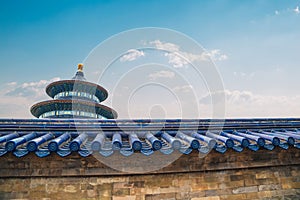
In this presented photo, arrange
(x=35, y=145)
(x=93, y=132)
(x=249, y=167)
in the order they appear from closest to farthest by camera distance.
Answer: (x=35, y=145)
(x=249, y=167)
(x=93, y=132)

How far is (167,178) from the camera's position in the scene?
A: 14.6 feet

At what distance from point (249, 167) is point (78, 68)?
1365cm

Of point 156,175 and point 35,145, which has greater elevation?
point 35,145

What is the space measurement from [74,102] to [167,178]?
1000 cm

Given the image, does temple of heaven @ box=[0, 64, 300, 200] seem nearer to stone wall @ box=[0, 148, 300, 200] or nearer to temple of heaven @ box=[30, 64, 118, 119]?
stone wall @ box=[0, 148, 300, 200]

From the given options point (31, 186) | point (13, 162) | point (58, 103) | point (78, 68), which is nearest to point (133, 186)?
point (31, 186)

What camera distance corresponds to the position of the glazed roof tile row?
3.71m

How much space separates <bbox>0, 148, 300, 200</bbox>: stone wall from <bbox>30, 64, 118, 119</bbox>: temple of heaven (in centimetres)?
898

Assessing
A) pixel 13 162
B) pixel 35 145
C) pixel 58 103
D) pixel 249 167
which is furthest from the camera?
pixel 58 103

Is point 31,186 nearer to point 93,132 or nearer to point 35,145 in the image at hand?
point 35,145

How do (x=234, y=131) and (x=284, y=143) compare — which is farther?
(x=234, y=131)

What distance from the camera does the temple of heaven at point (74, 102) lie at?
1291 cm

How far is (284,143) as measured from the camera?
4.24m

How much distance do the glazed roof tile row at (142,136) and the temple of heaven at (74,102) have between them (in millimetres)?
7834
